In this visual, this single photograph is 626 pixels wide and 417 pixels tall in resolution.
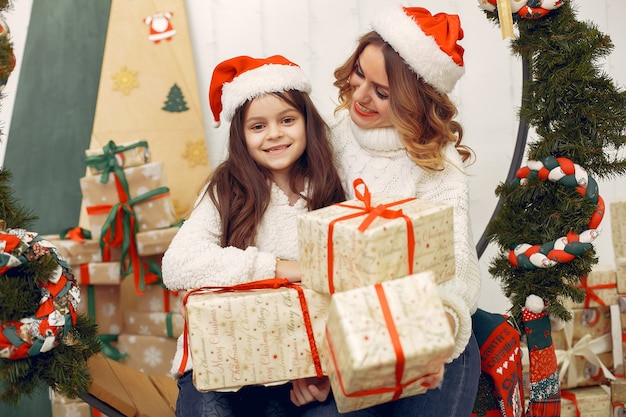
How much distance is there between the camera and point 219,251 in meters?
1.82

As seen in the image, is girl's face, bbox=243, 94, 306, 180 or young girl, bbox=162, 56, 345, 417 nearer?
young girl, bbox=162, 56, 345, 417

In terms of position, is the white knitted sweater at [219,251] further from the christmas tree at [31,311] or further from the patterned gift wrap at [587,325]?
the patterned gift wrap at [587,325]

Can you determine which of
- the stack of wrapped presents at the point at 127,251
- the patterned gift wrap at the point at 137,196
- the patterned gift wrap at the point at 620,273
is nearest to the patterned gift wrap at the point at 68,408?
the stack of wrapped presents at the point at 127,251

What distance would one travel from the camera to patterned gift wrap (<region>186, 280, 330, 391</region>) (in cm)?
156

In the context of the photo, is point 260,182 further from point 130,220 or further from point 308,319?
point 130,220

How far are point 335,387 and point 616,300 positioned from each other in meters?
1.57

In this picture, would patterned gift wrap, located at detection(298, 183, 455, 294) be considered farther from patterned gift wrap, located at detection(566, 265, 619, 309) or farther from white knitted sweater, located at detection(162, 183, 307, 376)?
patterned gift wrap, located at detection(566, 265, 619, 309)

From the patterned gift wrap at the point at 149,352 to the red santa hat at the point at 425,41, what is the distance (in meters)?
1.40

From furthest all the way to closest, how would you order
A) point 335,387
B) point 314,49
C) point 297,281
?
1. point 314,49
2. point 297,281
3. point 335,387

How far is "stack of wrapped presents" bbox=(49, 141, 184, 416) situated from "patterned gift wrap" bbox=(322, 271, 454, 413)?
4.56 feet

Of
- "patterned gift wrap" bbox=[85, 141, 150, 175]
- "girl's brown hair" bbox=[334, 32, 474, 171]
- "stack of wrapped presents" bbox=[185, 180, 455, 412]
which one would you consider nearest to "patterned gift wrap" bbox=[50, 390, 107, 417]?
"patterned gift wrap" bbox=[85, 141, 150, 175]

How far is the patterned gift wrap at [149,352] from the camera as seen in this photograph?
270 centimetres

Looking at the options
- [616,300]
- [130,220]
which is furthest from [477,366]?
[130,220]

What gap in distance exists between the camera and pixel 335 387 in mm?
1401
